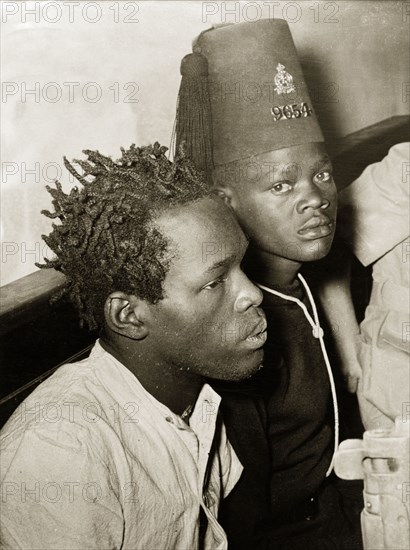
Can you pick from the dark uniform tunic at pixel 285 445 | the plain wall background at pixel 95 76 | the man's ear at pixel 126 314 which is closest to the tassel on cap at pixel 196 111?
the dark uniform tunic at pixel 285 445

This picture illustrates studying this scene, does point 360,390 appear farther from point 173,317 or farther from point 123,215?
point 123,215

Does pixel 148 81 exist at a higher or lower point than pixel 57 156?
higher

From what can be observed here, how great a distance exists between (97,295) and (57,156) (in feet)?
3.76

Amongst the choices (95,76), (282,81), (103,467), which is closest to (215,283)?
(103,467)

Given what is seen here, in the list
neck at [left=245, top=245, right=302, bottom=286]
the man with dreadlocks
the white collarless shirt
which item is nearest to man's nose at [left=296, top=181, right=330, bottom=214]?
neck at [left=245, top=245, right=302, bottom=286]

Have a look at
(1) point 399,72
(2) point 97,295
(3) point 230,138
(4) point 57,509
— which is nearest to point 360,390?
(3) point 230,138

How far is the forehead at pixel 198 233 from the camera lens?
82cm

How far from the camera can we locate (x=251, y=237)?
1.20 m

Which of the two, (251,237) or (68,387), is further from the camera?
(251,237)

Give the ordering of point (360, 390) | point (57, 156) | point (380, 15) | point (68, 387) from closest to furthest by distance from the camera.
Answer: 1. point (68, 387)
2. point (360, 390)
3. point (57, 156)
4. point (380, 15)

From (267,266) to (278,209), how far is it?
0.12 metres

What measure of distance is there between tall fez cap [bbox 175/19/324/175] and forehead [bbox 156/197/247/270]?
1.18 feet

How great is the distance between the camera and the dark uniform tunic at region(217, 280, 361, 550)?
1.07 m

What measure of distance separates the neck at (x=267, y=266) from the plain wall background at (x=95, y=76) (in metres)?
0.88
